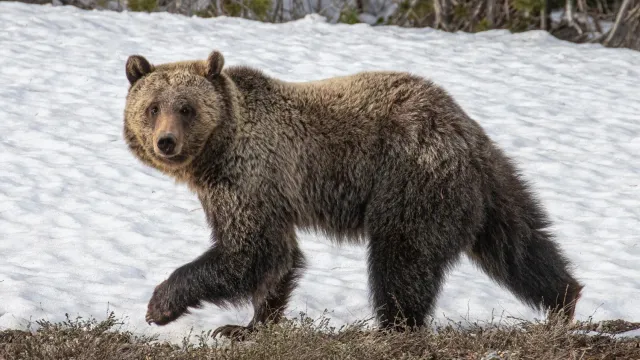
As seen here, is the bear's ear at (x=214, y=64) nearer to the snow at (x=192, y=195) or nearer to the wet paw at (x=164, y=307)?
the wet paw at (x=164, y=307)

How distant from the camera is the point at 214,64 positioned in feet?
19.0

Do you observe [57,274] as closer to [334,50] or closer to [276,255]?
[276,255]

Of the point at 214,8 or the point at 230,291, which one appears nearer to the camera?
the point at 230,291

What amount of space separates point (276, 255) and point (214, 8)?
11.3m

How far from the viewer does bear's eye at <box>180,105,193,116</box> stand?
5.65m

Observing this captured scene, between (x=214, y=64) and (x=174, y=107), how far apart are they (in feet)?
1.30

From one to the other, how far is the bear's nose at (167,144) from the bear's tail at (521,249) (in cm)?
193

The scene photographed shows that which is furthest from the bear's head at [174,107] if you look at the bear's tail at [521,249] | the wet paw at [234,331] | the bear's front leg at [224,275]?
the bear's tail at [521,249]

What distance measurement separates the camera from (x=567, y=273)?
5.98 meters

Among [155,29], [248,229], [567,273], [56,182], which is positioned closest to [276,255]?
[248,229]

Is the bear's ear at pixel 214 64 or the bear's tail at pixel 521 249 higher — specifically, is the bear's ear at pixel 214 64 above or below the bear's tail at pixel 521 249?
above

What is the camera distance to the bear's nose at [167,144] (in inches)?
214

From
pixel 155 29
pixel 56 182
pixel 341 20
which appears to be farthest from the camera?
pixel 341 20

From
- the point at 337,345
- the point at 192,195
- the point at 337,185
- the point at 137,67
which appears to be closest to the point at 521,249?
the point at 337,185
